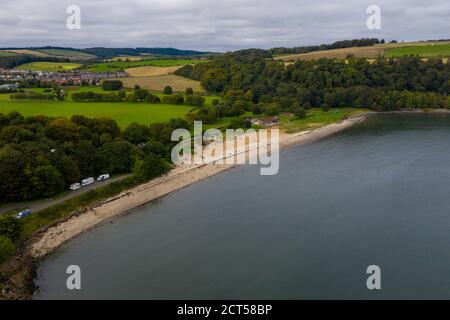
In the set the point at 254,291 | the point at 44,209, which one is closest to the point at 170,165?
the point at 44,209

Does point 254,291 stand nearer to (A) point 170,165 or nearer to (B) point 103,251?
(B) point 103,251

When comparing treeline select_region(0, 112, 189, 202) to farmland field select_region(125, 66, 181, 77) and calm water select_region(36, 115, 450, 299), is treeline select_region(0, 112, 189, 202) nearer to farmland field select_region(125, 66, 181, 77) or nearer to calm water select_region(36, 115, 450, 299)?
calm water select_region(36, 115, 450, 299)

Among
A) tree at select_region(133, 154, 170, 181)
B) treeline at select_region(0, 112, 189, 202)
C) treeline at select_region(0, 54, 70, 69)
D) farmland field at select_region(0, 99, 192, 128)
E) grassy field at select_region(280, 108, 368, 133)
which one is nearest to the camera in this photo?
treeline at select_region(0, 112, 189, 202)

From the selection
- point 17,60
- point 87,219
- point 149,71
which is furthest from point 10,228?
point 17,60

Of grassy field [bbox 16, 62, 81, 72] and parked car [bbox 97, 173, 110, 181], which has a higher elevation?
grassy field [bbox 16, 62, 81, 72]

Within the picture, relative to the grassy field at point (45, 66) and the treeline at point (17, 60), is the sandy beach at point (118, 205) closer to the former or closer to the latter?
the grassy field at point (45, 66)

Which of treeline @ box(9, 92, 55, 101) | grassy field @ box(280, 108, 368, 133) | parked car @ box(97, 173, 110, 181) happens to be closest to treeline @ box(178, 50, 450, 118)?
grassy field @ box(280, 108, 368, 133)
